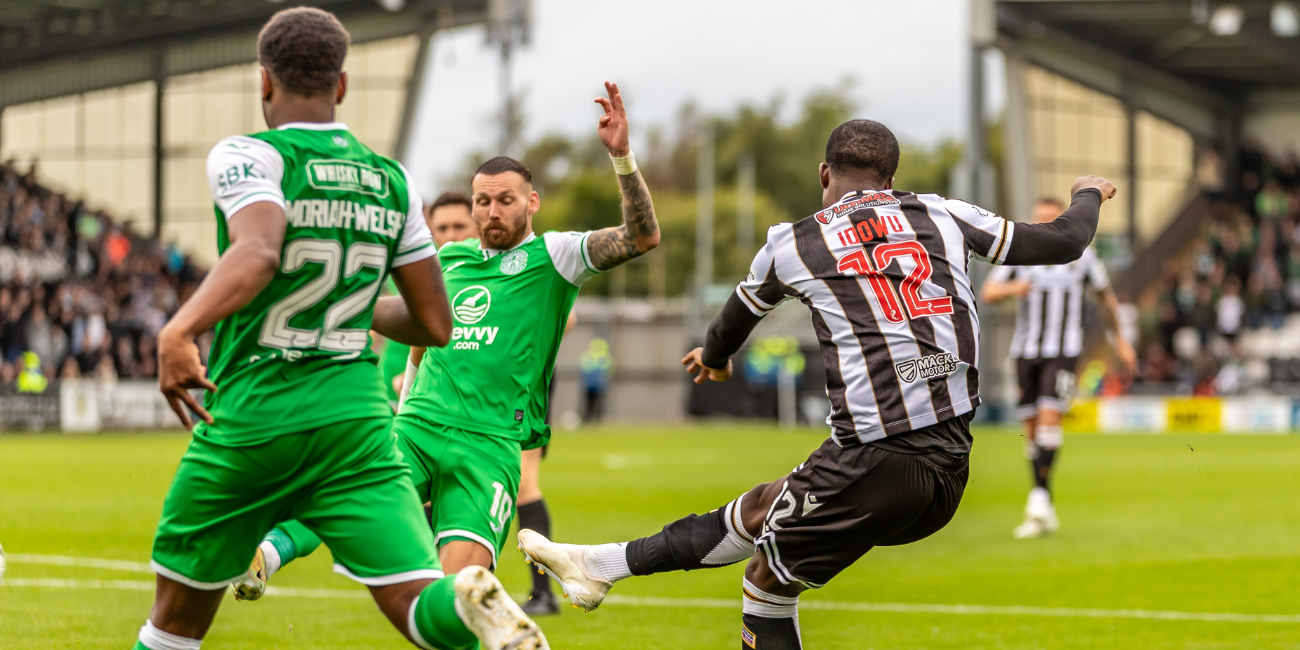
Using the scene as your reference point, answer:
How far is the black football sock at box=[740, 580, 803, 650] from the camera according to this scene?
4762 mm

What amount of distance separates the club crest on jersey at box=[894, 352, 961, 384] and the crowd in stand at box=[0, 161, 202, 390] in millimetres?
22339

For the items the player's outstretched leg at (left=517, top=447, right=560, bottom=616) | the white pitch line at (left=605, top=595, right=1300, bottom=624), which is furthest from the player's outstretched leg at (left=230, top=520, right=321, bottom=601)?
the white pitch line at (left=605, top=595, right=1300, bottom=624)

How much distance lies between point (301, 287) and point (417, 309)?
0.41m

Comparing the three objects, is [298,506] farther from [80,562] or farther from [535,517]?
[80,562]

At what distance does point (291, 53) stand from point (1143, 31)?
38.5 metres

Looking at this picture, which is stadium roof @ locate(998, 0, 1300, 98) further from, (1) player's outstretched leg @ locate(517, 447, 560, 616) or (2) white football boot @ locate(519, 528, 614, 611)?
(2) white football boot @ locate(519, 528, 614, 611)

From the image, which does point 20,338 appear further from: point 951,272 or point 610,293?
point 610,293

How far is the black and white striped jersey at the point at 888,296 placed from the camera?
455 centimetres

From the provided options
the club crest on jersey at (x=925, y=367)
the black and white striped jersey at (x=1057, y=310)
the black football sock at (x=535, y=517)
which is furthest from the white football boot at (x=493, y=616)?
the black and white striped jersey at (x=1057, y=310)

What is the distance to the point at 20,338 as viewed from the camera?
1022 inches

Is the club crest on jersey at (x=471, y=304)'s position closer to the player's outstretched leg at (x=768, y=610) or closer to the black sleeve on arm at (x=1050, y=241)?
the player's outstretched leg at (x=768, y=610)

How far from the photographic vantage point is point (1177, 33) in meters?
38.3

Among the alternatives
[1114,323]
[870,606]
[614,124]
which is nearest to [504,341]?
[614,124]

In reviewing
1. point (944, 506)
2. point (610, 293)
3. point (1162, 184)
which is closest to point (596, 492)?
point (944, 506)
